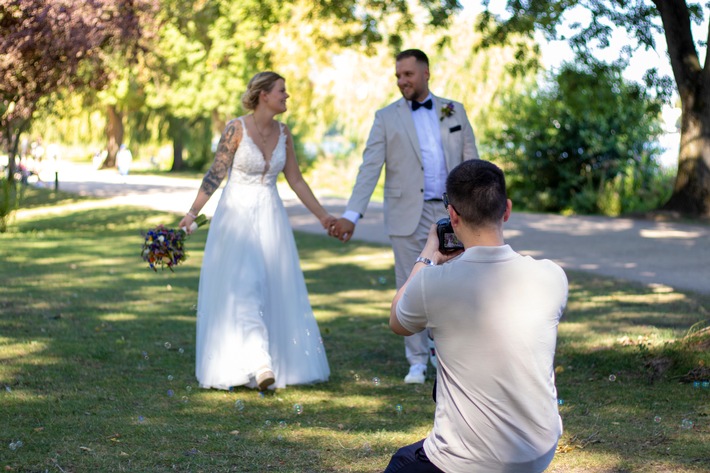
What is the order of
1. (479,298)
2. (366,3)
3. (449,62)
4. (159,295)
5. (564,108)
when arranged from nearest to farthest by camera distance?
(479,298) < (159,295) < (366,3) < (564,108) < (449,62)

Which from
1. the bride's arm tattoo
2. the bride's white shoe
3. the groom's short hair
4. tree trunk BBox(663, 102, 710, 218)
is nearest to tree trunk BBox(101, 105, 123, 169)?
tree trunk BBox(663, 102, 710, 218)

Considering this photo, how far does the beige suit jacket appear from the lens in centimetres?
705

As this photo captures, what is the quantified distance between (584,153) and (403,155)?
1597 centimetres

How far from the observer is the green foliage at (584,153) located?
21.4 meters

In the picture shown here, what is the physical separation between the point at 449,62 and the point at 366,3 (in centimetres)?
1640

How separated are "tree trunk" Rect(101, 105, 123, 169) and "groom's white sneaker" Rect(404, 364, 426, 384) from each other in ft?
163

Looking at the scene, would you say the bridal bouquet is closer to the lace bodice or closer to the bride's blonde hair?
the lace bodice

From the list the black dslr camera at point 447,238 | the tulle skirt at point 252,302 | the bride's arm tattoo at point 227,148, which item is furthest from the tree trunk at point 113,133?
the black dslr camera at point 447,238

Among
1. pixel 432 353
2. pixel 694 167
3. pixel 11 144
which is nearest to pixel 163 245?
pixel 432 353

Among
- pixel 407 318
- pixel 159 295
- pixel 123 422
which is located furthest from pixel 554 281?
pixel 159 295

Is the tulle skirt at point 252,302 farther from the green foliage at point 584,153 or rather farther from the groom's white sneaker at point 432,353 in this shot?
the green foliage at point 584,153

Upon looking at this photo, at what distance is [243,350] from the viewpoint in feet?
22.4

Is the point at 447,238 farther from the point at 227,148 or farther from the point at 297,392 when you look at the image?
the point at 227,148

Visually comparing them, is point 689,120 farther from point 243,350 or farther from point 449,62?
point 449,62
